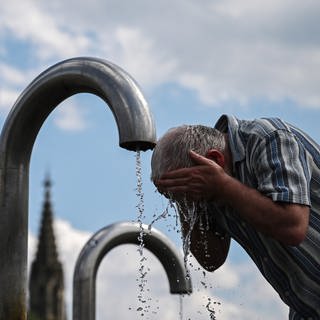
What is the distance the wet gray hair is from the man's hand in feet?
0.10

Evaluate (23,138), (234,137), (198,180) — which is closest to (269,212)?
(198,180)

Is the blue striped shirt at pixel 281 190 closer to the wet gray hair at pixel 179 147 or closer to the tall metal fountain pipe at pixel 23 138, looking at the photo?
the wet gray hair at pixel 179 147

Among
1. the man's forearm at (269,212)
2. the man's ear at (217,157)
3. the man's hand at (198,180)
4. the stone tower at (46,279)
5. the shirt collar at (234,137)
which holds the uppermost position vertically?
the stone tower at (46,279)

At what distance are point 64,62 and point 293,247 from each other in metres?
1.09

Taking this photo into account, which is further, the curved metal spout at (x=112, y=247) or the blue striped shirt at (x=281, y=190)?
the curved metal spout at (x=112, y=247)

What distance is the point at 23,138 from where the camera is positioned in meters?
4.00

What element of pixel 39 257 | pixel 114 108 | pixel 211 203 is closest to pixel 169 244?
pixel 211 203

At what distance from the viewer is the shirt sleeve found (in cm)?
356

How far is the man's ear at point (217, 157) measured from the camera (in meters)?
3.73

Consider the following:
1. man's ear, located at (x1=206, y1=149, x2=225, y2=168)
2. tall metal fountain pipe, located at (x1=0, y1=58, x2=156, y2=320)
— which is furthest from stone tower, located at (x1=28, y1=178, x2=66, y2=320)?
man's ear, located at (x1=206, y1=149, x2=225, y2=168)

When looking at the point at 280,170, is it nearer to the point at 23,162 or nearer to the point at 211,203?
the point at 211,203

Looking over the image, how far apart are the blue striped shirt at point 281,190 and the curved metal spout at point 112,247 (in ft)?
5.90

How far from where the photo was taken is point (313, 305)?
394 centimetres

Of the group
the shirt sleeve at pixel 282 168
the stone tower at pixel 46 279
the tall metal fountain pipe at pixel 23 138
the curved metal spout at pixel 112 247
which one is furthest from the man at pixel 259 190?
the stone tower at pixel 46 279
